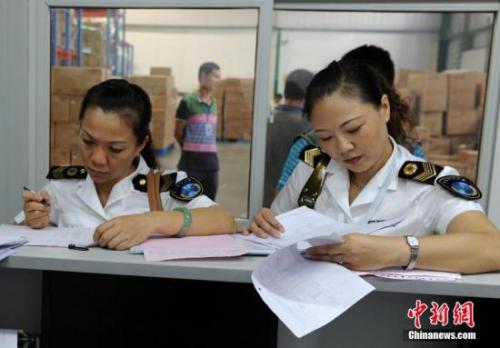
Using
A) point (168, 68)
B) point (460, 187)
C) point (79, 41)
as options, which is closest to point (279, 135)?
point (460, 187)

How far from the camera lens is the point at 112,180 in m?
1.49

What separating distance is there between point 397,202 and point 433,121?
157 inches

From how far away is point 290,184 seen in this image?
1.52m

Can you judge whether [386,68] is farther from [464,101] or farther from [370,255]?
[464,101]

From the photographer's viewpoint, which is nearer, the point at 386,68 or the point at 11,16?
the point at 386,68

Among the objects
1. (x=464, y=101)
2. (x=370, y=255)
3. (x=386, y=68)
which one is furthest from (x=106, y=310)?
(x=464, y=101)

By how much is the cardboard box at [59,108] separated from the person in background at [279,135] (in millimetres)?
963

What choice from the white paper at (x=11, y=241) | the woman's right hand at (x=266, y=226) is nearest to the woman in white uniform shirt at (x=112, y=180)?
the woman's right hand at (x=266, y=226)

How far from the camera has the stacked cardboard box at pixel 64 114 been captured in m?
2.12

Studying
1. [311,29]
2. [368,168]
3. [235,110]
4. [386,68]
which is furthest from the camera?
[311,29]

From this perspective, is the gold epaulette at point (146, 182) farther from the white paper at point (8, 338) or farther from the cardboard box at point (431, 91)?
the cardboard box at point (431, 91)

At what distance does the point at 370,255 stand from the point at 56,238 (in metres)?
0.67

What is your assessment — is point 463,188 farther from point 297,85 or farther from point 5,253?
point 297,85

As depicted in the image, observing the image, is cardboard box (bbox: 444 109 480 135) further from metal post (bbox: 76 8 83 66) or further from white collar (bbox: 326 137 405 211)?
white collar (bbox: 326 137 405 211)
